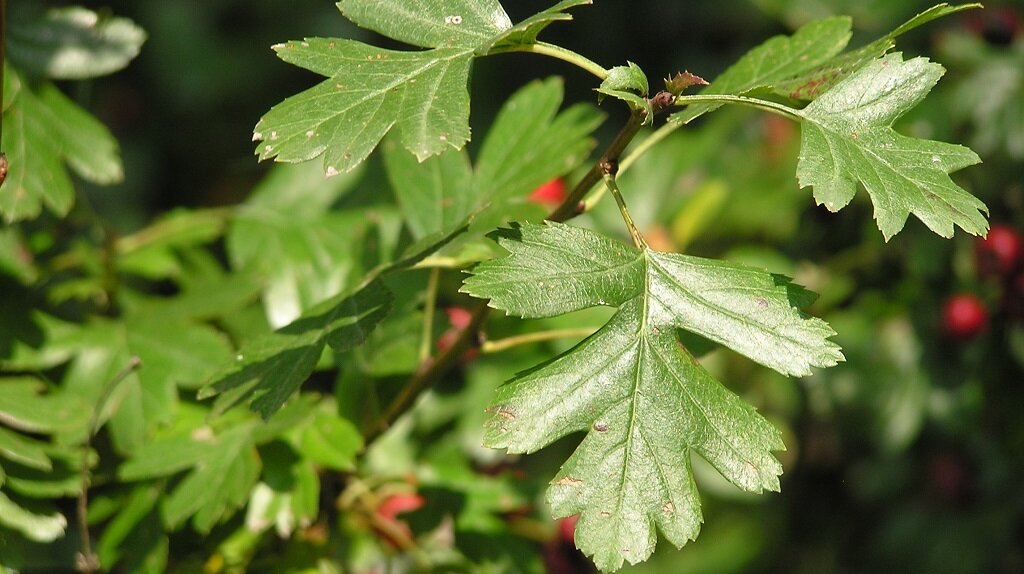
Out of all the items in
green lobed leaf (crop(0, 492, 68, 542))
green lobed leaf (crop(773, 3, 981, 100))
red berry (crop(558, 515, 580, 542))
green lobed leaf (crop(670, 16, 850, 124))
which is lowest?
red berry (crop(558, 515, 580, 542))

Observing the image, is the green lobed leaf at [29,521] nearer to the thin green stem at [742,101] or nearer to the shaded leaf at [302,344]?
the shaded leaf at [302,344]

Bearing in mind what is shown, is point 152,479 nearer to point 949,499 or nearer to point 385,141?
point 385,141

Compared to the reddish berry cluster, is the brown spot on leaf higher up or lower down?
higher up

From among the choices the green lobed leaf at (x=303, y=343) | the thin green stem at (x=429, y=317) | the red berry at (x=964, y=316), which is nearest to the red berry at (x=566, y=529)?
the thin green stem at (x=429, y=317)

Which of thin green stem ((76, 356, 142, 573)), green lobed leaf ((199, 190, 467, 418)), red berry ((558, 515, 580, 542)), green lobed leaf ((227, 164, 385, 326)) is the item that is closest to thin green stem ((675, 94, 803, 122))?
green lobed leaf ((199, 190, 467, 418))

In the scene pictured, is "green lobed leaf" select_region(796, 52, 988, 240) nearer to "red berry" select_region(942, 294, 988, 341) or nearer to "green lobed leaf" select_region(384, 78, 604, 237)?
"green lobed leaf" select_region(384, 78, 604, 237)

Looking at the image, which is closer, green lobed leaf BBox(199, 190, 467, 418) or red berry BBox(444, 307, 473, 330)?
green lobed leaf BBox(199, 190, 467, 418)
